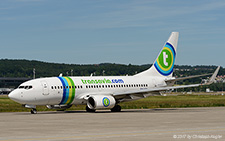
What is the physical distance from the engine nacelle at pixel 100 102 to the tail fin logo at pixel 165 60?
10.1m

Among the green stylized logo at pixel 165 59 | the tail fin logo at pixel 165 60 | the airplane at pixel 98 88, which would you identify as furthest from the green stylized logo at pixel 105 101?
the green stylized logo at pixel 165 59

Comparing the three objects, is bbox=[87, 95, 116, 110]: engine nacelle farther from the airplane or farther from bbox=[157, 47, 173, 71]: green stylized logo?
bbox=[157, 47, 173, 71]: green stylized logo

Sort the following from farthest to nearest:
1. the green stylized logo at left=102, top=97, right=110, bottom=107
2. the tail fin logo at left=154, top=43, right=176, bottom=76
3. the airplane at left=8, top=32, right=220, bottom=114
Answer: the tail fin logo at left=154, top=43, right=176, bottom=76 → the green stylized logo at left=102, top=97, right=110, bottom=107 → the airplane at left=8, top=32, right=220, bottom=114

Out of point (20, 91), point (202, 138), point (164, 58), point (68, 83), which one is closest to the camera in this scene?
point (202, 138)

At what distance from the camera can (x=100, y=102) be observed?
4612cm

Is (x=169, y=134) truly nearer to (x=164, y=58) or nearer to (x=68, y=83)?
(x=68, y=83)

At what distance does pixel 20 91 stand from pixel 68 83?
214 inches

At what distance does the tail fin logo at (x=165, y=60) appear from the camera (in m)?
55.4

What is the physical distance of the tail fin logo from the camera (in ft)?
182

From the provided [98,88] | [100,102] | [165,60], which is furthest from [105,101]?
[165,60]

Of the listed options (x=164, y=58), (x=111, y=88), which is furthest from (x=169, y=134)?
(x=164, y=58)

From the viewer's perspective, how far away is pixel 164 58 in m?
55.5

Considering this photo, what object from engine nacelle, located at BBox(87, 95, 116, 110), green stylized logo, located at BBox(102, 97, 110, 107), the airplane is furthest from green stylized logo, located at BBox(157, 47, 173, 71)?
green stylized logo, located at BBox(102, 97, 110, 107)

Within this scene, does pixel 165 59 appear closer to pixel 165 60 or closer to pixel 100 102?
pixel 165 60
